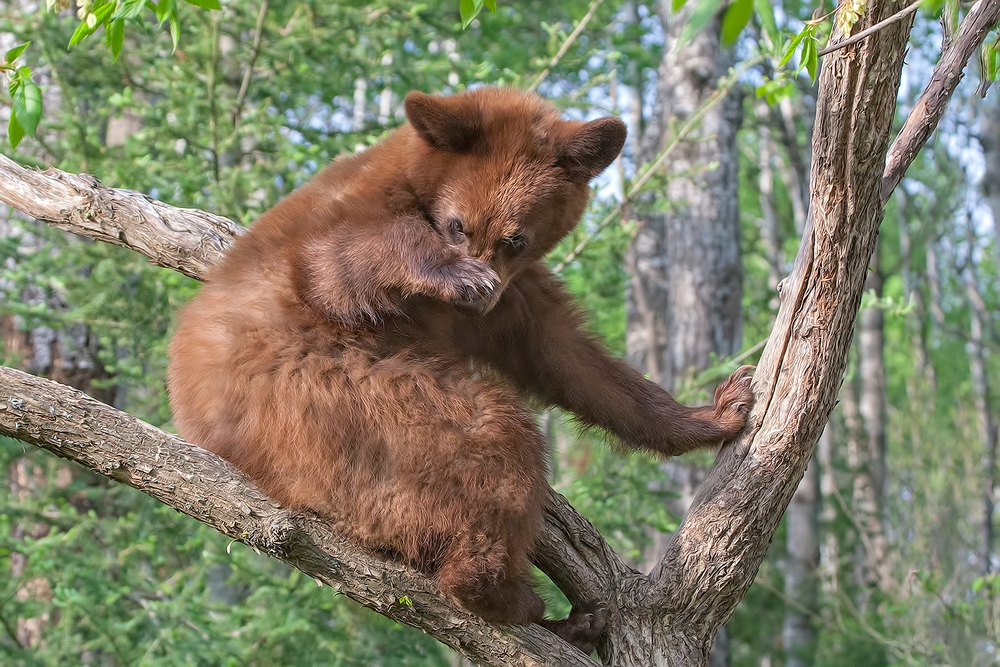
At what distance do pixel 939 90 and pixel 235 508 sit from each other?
2.56 meters

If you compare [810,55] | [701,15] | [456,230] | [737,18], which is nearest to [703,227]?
[456,230]

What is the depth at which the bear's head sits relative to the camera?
351 centimetres

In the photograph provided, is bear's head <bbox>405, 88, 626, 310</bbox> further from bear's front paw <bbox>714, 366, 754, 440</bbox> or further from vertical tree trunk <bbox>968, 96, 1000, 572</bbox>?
vertical tree trunk <bbox>968, 96, 1000, 572</bbox>

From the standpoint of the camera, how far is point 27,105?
113 inches

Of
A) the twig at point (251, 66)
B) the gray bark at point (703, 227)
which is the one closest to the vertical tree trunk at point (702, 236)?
the gray bark at point (703, 227)

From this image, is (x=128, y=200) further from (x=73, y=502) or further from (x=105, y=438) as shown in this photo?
(x=73, y=502)

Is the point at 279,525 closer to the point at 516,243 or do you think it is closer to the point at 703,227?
the point at 516,243

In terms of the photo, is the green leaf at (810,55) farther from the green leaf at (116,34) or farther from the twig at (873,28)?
the green leaf at (116,34)

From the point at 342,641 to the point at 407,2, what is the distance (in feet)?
16.4

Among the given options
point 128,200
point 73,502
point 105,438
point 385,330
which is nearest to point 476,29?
point 73,502

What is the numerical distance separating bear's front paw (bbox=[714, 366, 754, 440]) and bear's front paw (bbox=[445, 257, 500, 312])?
1.03m

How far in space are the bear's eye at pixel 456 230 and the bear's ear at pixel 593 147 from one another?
537 millimetres

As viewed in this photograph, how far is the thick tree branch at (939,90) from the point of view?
2.79 m

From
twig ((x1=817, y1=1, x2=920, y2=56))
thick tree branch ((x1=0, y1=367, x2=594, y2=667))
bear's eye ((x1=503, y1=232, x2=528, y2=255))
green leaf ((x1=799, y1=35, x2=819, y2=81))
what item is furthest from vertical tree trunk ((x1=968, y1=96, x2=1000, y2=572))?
thick tree branch ((x1=0, y1=367, x2=594, y2=667))
